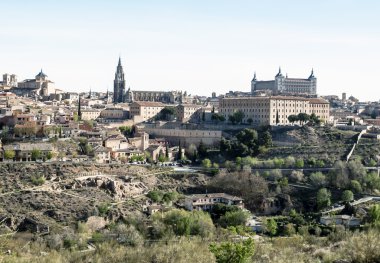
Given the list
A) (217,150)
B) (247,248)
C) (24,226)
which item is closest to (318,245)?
(247,248)

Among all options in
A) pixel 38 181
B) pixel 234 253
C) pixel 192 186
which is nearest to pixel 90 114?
pixel 192 186

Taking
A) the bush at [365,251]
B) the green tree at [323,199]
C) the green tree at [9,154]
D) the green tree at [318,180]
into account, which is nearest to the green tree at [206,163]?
the green tree at [318,180]

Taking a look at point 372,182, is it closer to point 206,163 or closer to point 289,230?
point 289,230

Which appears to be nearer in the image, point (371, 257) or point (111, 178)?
point (371, 257)

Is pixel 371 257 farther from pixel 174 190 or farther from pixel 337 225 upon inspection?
pixel 174 190

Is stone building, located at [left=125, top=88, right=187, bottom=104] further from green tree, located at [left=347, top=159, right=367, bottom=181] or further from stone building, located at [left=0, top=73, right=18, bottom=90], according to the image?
green tree, located at [left=347, top=159, right=367, bottom=181]

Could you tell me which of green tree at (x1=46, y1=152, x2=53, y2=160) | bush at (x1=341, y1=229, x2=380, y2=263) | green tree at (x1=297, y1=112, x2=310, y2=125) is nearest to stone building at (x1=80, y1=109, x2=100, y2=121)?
Answer: green tree at (x1=46, y1=152, x2=53, y2=160)
